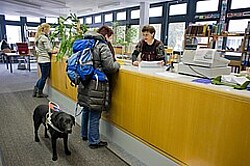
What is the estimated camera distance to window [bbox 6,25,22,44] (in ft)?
40.1

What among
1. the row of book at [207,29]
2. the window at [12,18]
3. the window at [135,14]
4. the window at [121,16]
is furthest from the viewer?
the window at [12,18]

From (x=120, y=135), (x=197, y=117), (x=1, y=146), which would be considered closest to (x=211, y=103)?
(x=197, y=117)

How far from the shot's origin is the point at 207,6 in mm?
6969

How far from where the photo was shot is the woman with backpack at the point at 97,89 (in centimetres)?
226

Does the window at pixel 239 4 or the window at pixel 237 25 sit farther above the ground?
the window at pixel 239 4

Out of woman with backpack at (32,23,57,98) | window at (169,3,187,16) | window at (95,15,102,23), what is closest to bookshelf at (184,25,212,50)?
window at (169,3,187,16)

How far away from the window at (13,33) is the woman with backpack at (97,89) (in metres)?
11.8

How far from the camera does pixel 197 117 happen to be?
162 centimetres

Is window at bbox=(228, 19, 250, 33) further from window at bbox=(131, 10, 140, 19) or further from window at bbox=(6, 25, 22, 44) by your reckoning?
window at bbox=(6, 25, 22, 44)

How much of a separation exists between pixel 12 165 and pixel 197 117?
1.86 metres

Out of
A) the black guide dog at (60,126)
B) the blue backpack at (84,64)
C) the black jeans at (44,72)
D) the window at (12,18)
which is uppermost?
the window at (12,18)

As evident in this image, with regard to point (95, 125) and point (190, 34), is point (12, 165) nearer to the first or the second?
point (95, 125)

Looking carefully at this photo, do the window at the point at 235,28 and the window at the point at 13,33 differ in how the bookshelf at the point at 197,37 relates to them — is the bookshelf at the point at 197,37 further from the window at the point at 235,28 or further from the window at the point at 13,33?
the window at the point at 13,33

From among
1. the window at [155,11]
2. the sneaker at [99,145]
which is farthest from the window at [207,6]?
the sneaker at [99,145]
